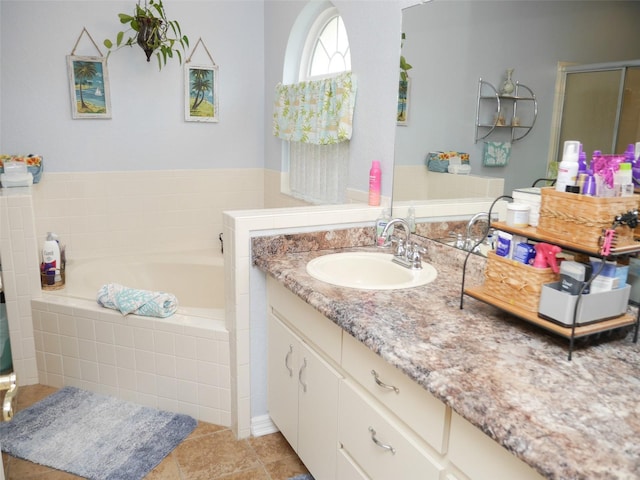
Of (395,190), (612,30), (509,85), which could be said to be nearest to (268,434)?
(395,190)

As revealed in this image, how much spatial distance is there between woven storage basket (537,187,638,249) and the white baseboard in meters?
1.56

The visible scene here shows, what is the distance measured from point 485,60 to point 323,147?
4.74 feet

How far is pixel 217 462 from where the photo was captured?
212 centimetres

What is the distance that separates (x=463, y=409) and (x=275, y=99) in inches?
111

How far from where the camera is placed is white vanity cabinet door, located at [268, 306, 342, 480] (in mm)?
1704

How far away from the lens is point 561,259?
4.24 ft

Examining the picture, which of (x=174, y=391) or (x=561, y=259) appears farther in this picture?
(x=174, y=391)

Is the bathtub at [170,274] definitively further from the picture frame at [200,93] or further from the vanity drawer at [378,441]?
the vanity drawer at [378,441]

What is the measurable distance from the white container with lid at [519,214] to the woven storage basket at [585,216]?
9 cm

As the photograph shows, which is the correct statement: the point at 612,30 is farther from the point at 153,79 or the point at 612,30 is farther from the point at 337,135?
the point at 153,79

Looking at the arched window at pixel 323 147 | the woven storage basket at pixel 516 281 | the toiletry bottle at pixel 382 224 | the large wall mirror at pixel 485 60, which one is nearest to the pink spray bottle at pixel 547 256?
the woven storage basket at pixel 516 281

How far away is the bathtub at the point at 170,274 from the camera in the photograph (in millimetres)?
3232

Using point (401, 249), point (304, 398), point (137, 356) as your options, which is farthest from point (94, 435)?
point (401, 249)

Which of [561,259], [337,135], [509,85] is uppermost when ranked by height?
[509,85]
